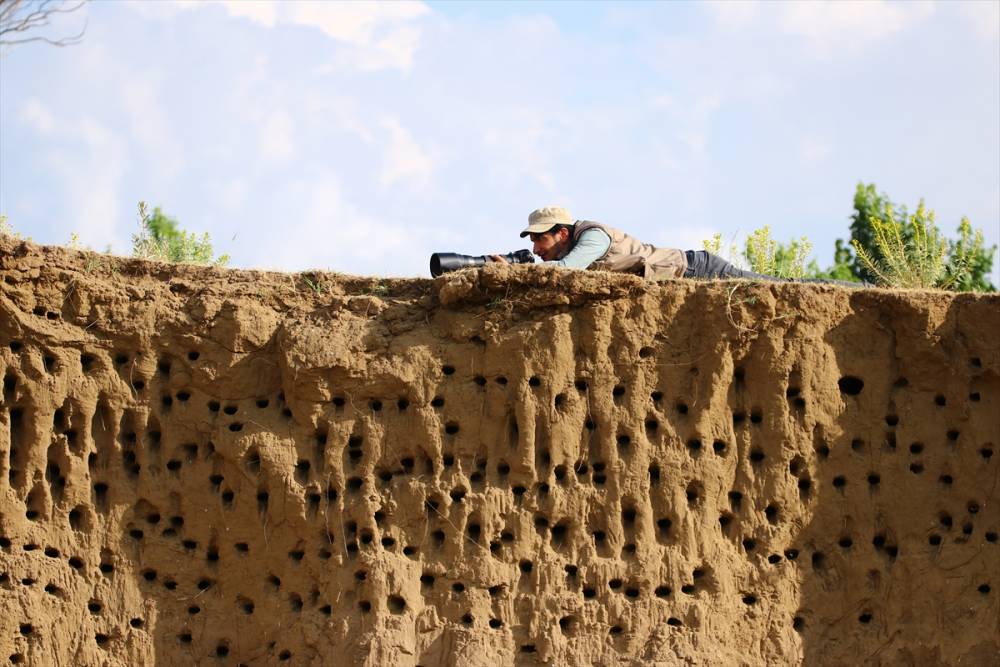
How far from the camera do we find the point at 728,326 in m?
8.07

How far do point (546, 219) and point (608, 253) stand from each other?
544 mm

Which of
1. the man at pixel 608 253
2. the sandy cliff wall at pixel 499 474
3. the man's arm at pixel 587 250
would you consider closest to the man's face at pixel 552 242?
the man at pixel 608 253

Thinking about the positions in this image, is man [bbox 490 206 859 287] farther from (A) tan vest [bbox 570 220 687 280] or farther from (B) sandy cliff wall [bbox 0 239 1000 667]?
(B) sandy cliff wall [bbox 0 239 1000 667]

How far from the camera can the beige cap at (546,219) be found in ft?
29.1

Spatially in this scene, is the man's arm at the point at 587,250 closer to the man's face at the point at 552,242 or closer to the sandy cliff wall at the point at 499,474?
the man's face at the point at 552,242

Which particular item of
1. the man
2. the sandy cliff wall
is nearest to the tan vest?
the man

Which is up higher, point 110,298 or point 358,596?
point 110,298

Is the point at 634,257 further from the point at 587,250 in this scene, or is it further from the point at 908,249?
the point at 908,249

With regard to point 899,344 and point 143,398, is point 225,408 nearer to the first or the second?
point 143,398

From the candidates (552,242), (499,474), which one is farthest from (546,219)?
(499,474)

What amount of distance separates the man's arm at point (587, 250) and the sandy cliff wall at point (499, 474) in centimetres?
44

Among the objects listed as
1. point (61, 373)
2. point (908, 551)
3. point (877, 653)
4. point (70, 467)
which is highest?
point (61, 373)

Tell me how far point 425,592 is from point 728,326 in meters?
2.41

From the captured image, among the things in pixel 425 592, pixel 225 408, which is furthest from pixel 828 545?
pixel 225 408
